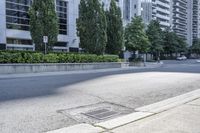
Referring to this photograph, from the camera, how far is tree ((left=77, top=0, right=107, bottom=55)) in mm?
31359

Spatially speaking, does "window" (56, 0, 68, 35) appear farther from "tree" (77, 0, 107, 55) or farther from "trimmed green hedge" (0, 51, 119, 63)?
"trimmed green hedge" (0, 51, 119, 63)

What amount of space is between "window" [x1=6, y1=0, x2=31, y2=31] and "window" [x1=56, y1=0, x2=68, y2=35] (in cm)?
548

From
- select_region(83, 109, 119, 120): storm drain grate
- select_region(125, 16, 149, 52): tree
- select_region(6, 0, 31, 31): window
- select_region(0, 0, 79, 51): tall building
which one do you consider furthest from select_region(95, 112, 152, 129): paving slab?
select_region(125, 16, 149, 52): tree

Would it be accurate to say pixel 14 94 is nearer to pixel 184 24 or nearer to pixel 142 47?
pixel 142 47

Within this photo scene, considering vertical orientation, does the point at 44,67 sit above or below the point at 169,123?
above

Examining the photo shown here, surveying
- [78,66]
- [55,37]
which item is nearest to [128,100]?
[78,66]

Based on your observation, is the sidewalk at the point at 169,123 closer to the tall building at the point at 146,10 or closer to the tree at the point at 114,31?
the tree at the point at 114,31

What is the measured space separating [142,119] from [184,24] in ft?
540

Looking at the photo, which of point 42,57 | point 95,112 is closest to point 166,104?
point 95,112

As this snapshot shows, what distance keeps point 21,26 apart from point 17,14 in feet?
5.41

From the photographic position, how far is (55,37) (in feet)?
92.1

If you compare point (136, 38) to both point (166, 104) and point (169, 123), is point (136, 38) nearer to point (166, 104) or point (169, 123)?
point (166, 104)

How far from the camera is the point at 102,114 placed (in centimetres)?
775

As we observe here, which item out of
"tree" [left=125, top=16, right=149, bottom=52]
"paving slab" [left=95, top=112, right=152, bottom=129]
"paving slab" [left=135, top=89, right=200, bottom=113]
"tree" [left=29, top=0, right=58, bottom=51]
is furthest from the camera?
"tree" [left=125, top=16, right=149, bottom=52]
